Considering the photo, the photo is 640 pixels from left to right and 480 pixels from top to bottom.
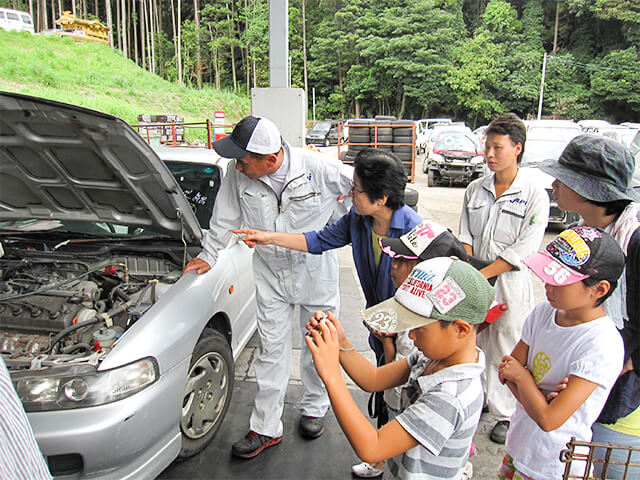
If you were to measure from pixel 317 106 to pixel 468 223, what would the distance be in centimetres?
4736

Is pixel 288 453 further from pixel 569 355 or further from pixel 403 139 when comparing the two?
pixel 403 139

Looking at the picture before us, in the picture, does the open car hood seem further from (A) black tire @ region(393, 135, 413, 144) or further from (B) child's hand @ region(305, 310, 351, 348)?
(A) black tire @ region(393, 135, 413, 144)

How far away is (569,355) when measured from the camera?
1540mm

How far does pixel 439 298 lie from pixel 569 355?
0.65 meters

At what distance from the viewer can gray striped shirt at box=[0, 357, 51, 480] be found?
912 millimetres

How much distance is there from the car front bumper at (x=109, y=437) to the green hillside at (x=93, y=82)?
24.4 m

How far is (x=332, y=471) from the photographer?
8.46 feet

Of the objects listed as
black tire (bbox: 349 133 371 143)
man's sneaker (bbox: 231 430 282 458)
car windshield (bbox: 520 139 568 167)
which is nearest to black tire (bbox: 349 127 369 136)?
black tire (bbox: 349 133 371 143)

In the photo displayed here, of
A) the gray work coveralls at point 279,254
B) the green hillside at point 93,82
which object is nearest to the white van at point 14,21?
the green hillside at point 93,82

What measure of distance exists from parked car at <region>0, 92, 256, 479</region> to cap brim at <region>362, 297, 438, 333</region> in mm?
1289

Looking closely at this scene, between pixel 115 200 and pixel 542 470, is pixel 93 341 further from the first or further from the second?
pixel 542 470

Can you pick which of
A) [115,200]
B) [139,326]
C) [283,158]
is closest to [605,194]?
[283,158]

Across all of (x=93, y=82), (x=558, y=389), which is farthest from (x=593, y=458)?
(x=93, y=82)

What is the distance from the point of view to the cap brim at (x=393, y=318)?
4.10 feet
